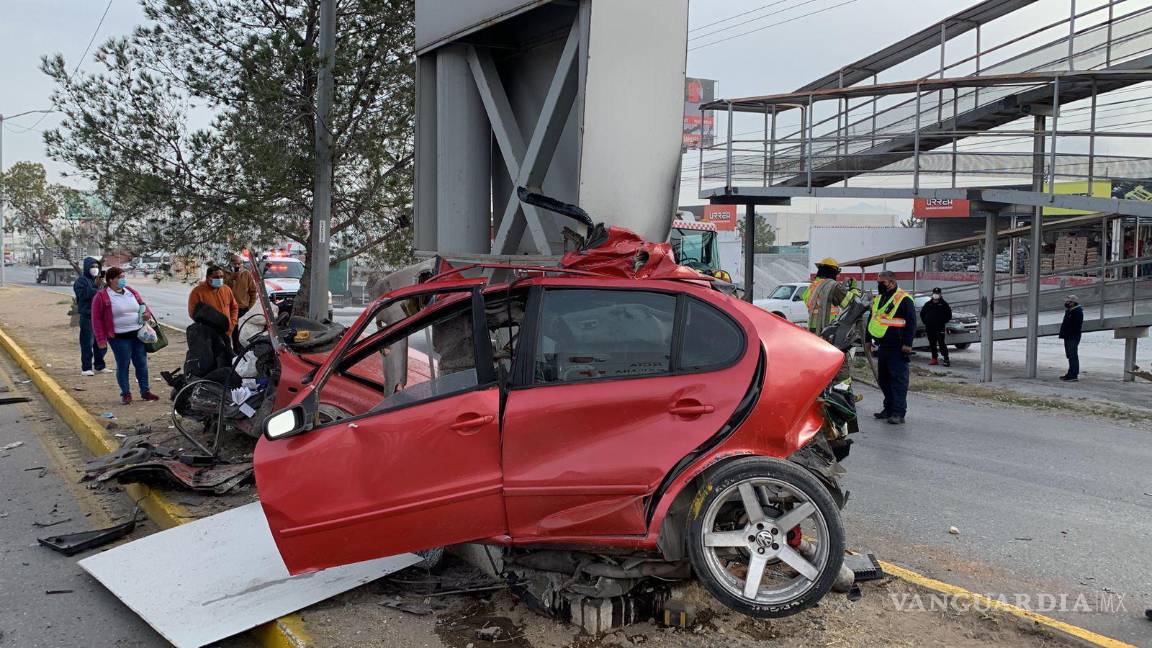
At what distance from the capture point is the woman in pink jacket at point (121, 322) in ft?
32.2

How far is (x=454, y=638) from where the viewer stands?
3822 mm

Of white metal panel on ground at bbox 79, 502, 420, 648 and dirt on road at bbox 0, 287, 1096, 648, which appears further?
white metal panel on ground at bbox 79, 502, 420, 648

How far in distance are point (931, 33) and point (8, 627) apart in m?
14.3

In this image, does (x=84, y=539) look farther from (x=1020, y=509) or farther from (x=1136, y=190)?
(x=1136, y=190)

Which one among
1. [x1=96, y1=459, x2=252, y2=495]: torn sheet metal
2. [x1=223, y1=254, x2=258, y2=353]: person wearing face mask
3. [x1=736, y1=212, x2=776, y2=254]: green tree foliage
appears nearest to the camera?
[x1=96, y1=459, x2=252, y2=495]: torn sheet metal

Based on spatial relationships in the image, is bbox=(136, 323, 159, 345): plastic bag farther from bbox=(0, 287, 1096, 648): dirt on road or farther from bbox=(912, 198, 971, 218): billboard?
bbox=(912, 198, 971, 218): billboard

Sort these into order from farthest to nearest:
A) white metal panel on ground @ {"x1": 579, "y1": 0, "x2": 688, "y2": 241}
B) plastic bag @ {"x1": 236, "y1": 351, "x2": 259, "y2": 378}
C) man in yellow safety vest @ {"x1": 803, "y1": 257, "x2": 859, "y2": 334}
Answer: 1. man in yellow safety vest @ {"x1": 803, "y1": 257, "x2": 859, "y2": 334}
2. plastic bag @ {"x1": 236, "y1": 351, "x2": 259, "y2": 378}
3. white metal panel on ground @ {"x1": 579, "y1": 0, "x2": 688, "y2": 241}

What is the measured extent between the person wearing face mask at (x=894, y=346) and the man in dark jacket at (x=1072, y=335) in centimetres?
643

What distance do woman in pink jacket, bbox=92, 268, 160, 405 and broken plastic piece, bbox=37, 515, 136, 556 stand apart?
4656 millimetres

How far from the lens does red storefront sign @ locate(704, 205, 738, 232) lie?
163ft

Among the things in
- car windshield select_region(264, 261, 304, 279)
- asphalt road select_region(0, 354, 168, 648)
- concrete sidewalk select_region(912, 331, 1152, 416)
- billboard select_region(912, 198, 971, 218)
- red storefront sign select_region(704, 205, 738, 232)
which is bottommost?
concrete sidewalk select_region(912, 331, 1152, 416)

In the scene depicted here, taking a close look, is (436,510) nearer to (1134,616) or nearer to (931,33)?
(1134,616)

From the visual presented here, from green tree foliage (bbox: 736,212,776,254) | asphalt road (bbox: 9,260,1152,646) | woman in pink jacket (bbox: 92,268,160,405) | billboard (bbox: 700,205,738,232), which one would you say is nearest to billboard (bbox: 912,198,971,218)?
billboard (bbox: 700,205,738,232)

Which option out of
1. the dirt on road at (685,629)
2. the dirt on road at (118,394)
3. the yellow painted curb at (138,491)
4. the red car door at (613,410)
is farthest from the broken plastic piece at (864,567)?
the dirt on road at (118,394)
